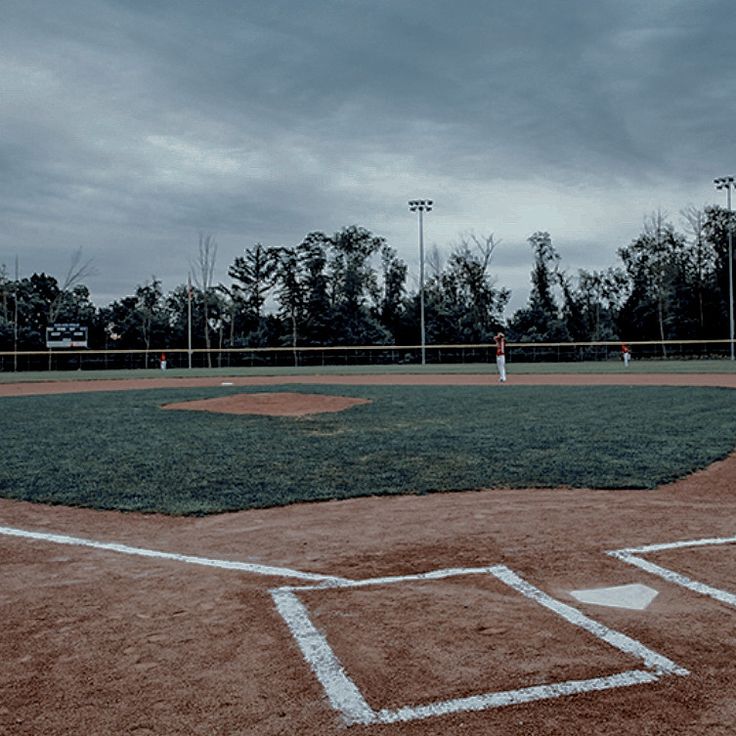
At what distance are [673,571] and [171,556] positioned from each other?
3147mm

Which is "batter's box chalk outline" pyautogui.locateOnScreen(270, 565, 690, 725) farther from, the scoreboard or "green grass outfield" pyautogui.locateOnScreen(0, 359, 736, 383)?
the scoreboard

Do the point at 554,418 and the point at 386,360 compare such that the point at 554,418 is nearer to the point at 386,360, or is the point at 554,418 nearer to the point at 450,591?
the point at 450,591

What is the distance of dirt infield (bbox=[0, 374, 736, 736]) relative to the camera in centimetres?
239

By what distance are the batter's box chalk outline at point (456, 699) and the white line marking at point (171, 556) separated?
360 mm

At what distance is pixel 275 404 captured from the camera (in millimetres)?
15367

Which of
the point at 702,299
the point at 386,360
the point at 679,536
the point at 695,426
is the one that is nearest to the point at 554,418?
the point at 695,426

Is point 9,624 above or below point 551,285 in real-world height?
below

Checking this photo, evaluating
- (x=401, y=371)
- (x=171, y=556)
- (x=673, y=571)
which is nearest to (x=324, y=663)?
(x=171, y=556)

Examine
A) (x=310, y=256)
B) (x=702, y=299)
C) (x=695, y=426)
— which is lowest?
(x=695, y=426)

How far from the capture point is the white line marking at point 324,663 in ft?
7.88

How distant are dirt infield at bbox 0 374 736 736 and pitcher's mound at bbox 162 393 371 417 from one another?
867 centimetres

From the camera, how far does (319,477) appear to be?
704 cm

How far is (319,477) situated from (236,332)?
185ft

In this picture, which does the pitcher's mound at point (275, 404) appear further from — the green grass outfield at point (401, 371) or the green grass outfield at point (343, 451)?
the green grass outfield at point (401, 371)
